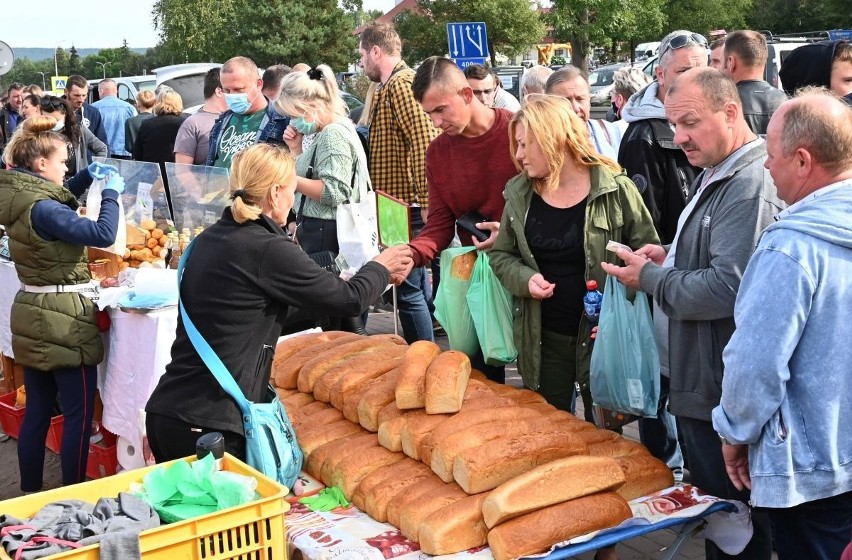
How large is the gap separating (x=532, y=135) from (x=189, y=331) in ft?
4.82

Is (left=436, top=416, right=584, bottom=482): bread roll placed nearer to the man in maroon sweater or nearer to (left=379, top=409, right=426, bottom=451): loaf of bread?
(left=379, top=409, right=426, bottom=451): loaf of bread

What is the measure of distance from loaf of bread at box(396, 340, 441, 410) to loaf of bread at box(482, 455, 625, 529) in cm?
52

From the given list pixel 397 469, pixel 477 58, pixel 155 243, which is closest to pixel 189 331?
pixel 397 469

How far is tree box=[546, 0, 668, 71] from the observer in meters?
38.7

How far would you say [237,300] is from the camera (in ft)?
9.78

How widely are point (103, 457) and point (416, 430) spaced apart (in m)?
3.05

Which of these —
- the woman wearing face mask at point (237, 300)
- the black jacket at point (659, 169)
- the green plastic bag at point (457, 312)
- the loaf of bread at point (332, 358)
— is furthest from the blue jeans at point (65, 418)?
the black jacket at point (659, 169)

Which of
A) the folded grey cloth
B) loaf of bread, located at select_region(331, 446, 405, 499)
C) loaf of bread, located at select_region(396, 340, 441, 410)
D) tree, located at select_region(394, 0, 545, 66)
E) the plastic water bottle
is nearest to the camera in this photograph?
Result: the folded grey cloth

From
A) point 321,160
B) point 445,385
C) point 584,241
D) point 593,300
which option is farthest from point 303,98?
point 445,385

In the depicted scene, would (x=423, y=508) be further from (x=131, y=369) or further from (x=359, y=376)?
(x=131, y=369)

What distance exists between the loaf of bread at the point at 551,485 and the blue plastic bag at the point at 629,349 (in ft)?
1.70

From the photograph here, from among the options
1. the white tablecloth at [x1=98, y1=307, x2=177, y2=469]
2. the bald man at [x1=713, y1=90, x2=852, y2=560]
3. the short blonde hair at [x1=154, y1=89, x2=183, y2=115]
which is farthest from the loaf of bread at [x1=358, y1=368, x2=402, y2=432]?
the short blonde hair at [x1=154, y1=89, x2=183, y2=115]

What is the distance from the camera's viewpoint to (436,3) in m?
47.9

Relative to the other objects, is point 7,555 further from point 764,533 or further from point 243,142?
point 243,142
